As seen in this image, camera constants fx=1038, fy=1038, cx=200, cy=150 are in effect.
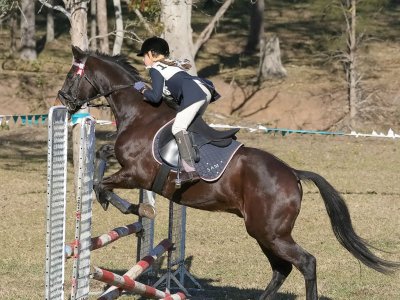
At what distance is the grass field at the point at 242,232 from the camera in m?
11.9

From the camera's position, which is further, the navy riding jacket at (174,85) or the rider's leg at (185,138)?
the navy riding jacket at (174,85)

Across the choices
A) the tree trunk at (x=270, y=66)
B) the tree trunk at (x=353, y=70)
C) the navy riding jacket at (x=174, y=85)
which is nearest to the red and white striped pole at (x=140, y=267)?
the navy riding jacket at (x=174, y=85)

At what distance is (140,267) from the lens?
10.0m

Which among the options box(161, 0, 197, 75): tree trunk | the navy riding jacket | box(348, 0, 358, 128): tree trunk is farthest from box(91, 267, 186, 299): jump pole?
box(348, 0, 358, 128): tree trunk

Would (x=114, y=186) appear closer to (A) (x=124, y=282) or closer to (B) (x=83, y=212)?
(A) (x=124, y=282)

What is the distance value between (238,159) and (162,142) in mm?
778

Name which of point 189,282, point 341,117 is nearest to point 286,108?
point 341,117

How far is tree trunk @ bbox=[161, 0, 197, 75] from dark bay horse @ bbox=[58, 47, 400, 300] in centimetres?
1432

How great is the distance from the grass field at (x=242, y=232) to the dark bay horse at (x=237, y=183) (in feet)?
4.67

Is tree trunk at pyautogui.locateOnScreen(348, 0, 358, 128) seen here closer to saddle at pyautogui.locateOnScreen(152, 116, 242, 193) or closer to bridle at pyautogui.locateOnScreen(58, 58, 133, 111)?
bridle at pyautogui.locateOnScreen(58, 58, 133, 111)

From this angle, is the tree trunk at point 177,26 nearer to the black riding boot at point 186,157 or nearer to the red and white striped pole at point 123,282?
the black riding boot at point 186,157

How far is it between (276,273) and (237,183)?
1.07m

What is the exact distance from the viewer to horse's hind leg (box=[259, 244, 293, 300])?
34.1 ft

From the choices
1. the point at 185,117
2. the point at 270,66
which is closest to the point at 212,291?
the point at 185,117
